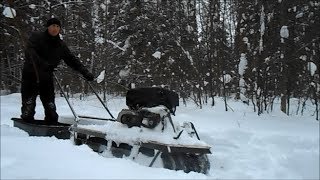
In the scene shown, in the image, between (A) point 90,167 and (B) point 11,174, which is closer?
(B) point 11,174

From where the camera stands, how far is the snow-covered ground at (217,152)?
3531 mm

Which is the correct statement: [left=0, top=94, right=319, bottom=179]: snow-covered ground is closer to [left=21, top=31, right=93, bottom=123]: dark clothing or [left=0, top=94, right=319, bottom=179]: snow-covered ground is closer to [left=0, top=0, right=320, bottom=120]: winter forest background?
[left=21, top=31, right=93, bottom=123]: dark clothing

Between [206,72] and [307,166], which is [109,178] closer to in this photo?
[307,166]

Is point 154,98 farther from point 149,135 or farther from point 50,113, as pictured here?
point 50,113

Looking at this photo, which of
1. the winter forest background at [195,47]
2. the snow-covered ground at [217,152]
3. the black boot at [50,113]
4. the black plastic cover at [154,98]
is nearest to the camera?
the snow-covered ground at [217,152]

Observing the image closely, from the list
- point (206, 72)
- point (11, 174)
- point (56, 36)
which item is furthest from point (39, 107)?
point (11, 174)

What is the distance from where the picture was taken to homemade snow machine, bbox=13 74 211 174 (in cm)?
520

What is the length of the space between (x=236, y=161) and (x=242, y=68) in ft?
17.7

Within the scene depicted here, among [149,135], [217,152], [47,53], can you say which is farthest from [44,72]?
[217,152]

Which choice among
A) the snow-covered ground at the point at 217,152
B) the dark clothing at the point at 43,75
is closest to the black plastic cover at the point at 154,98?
the snow-covered ground at the point at 217,152

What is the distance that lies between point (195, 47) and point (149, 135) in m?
7.97

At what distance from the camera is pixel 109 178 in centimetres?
343

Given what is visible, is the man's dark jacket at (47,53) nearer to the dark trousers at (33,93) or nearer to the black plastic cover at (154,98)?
the dark trousers at (33,93)

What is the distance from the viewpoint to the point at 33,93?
260 inches
